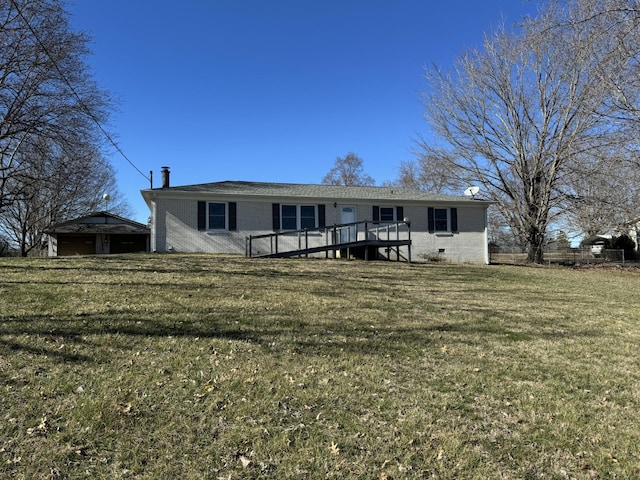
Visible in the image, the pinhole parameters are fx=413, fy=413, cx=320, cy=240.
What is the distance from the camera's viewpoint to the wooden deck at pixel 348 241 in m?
17.2

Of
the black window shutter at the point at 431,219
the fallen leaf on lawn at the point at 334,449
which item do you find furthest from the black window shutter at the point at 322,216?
the fallen leaf on lawn at the point at 334,449

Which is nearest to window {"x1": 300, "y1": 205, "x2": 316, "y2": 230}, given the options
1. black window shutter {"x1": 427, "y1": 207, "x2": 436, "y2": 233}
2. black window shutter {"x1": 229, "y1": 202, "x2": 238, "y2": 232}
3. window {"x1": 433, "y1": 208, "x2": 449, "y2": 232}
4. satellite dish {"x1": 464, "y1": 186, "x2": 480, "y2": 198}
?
black window shutter {"x1": 229, "y1": 202, "x2": 238, "y2": 232}

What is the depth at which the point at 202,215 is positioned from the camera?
58.6 ft

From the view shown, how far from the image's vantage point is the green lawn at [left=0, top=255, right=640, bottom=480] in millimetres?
2918

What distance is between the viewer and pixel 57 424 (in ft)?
10.6

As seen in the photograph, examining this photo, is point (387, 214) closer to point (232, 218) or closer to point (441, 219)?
point (441, 219)

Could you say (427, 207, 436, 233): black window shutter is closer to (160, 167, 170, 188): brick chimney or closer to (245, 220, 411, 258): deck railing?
(245, 220, 411, 258): deck railing

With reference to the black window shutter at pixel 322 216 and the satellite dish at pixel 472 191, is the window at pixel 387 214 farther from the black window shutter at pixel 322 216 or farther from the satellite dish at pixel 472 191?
the satellite dish at pixel 472 191

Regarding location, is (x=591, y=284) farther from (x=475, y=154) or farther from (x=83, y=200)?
(x=83, y=200)

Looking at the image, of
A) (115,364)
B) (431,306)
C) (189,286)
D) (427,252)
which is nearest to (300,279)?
(189,286)

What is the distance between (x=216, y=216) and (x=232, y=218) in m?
0.69

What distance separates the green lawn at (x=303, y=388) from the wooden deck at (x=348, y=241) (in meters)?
9.15

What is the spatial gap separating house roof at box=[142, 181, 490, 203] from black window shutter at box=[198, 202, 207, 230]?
0.60 m

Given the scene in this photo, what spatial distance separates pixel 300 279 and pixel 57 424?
24.8ft
